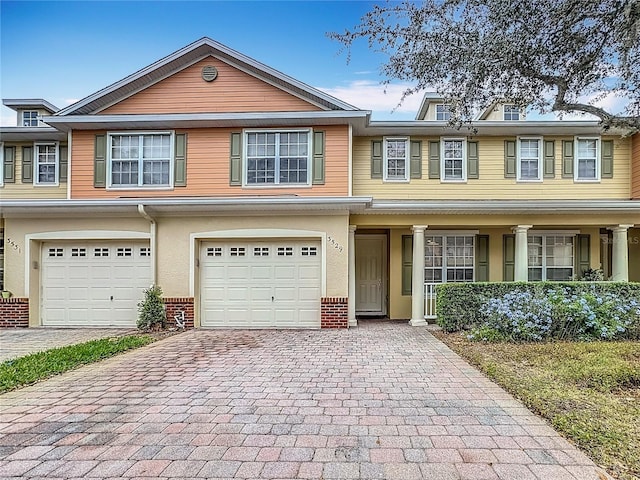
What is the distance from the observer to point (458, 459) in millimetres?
3129

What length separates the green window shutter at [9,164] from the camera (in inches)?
468

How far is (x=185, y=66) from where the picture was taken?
10.6 meters

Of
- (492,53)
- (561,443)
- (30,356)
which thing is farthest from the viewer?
(30,356)

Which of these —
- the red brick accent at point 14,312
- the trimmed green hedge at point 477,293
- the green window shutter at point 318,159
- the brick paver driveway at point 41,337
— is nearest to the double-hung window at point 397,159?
the green window shutter at point 318,159

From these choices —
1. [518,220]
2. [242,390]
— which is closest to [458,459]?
[242,390]

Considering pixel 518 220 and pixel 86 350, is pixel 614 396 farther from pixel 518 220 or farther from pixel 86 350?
pixel 86 350

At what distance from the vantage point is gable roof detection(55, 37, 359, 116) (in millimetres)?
10289

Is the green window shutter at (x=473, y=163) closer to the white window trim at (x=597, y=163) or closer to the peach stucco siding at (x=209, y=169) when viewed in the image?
the white window trim at (x=597, y=163)

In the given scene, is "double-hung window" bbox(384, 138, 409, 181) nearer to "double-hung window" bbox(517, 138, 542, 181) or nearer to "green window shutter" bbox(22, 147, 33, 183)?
"double-hung window" bbox(517, 138, 542, 181)

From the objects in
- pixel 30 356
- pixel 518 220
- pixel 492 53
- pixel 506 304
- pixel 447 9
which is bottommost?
pixel 30 356

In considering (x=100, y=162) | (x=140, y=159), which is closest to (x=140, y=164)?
(x=140, y=159)

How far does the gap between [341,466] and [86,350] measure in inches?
233

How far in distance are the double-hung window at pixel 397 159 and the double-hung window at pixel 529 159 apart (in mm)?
3362

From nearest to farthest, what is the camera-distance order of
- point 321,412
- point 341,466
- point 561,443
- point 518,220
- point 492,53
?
point 341,466
point 561,443
point 321,412
point 492,53
point 518,220
